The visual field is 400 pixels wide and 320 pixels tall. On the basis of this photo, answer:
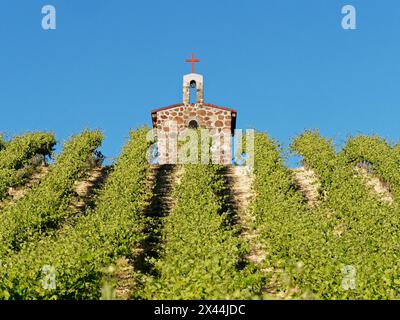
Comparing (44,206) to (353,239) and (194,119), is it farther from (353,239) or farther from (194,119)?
(194,119)

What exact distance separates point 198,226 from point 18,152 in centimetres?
1810

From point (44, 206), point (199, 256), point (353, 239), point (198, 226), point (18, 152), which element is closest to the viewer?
point (199, 256)

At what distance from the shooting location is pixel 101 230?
57.7 ft

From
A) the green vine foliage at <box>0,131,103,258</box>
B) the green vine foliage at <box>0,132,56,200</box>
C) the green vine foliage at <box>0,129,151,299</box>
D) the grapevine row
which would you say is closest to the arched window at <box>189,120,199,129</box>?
the green vine foliage at <box>0,131,103,258</box>

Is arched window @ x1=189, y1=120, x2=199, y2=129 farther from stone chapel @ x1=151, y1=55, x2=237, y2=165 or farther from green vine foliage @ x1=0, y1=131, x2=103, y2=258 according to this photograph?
green vine foliage @ x1=0, y1=131, x2=103, y2=258

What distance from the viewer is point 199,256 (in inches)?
593

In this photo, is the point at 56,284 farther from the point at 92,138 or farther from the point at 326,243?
the point at 92,138

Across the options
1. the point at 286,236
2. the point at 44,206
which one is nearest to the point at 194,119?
the point at 44,206

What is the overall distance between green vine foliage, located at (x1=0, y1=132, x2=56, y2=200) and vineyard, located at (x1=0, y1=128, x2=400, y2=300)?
0.12m

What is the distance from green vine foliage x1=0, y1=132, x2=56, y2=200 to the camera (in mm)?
27938

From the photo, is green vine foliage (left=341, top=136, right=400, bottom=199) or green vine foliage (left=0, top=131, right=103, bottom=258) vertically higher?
green vine foliage (left=341, top=136, right=400, bottom=199)

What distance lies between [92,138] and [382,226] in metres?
20.9

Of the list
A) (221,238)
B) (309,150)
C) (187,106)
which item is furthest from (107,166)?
(221,238)
